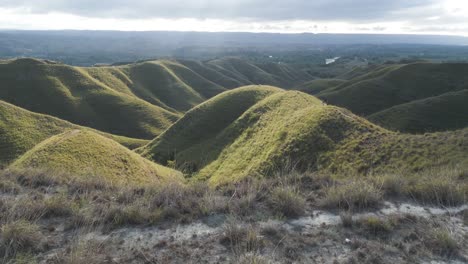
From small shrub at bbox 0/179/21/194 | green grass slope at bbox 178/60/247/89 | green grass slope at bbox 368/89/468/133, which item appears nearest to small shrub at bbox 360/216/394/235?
small shrub at bbox 0/179/21/194

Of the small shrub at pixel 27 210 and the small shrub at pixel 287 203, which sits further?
the small shrub at pixel 287 203

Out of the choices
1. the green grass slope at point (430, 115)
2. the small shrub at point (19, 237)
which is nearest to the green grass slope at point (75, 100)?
the green grass slope at point (430, 115)

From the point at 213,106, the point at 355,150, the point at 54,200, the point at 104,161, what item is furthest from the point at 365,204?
the point at 213,106

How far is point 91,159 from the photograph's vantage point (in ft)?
96.3

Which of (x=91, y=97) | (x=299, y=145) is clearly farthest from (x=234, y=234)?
(x=91, y=97)

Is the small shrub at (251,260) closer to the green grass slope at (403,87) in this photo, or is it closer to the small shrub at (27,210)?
the small shrub at (27,210)

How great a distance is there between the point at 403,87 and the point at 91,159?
81.3 metres

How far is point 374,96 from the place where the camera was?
3061 inches

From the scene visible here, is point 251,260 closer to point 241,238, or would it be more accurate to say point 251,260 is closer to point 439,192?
point 241,238

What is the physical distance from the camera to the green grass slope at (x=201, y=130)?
44125 millimetres

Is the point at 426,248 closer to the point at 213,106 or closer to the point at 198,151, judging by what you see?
the point at 198,151

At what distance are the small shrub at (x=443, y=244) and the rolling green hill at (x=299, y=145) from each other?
11.2 metres

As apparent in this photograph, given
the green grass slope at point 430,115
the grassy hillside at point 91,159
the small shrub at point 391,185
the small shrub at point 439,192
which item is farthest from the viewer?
the green grass slope at point 430,115

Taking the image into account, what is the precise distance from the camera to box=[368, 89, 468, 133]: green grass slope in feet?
167
